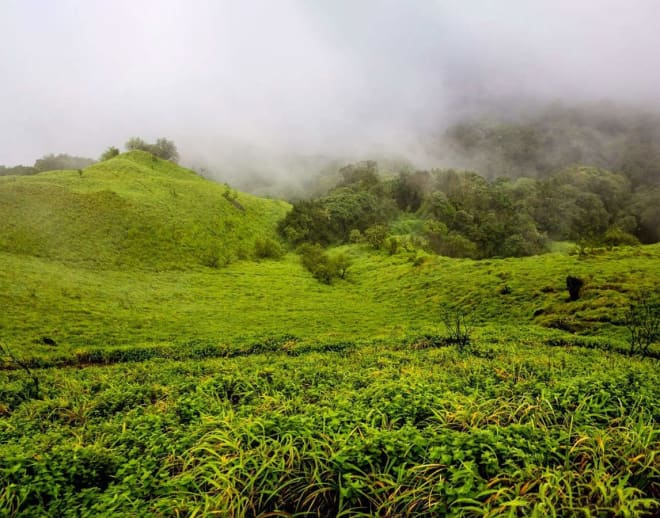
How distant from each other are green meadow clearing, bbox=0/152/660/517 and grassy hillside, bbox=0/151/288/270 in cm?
773

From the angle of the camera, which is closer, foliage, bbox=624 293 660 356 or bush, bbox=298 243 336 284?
foliage, bbox=624 293 660 356

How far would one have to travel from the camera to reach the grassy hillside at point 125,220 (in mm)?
35438

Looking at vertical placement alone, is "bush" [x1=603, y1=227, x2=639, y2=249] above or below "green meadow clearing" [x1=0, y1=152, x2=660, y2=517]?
above

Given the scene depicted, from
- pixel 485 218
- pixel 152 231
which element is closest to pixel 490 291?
pixel 152 231

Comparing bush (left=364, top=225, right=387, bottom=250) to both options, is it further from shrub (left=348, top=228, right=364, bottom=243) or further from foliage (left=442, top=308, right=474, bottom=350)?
foliage (left=442, top=308, right=474, bottom=350)

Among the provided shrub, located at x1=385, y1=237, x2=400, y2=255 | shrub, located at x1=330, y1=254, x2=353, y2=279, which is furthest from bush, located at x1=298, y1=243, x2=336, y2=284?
shrub, located at x1=385, y1=237, x2=400, y2=255

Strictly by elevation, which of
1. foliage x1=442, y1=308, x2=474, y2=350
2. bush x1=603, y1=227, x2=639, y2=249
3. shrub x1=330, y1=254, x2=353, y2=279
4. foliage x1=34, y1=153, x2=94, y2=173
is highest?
foliage x1=34, y1=153, x2=94, y2=173

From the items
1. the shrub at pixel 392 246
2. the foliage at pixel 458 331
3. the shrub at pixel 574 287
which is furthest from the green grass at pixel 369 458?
the shrub at pixel 392 246

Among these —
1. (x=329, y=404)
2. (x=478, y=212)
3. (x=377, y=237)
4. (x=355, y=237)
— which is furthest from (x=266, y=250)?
(x=478, y=212)

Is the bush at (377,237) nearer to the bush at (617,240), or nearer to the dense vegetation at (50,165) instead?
the bush at (617,240)

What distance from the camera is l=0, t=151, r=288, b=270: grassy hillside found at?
35438 millimetres

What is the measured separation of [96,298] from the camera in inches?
990

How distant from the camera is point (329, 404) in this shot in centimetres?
553

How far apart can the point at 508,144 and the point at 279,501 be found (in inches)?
7297
